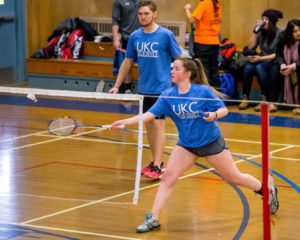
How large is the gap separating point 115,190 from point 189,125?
2.30m

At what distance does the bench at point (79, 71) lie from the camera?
18.6 meters

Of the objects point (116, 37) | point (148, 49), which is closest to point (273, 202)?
point (148, 49)

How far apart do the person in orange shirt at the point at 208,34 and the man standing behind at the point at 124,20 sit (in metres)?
1.35

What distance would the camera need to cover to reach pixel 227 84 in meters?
17.1

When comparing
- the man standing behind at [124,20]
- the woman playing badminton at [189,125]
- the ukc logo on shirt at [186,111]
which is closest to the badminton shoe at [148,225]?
the woman playing badminton at [189,125]

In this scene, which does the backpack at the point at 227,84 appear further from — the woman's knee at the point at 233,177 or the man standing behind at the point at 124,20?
the woman's knee at the point at 233,177

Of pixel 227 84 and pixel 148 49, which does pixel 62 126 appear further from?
pixel 227 84

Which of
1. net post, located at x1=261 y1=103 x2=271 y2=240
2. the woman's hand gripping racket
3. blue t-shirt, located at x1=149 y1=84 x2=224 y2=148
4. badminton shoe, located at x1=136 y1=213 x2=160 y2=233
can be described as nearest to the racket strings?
the woman's hand gripping racket

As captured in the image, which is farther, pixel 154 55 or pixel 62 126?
pixel 154 55

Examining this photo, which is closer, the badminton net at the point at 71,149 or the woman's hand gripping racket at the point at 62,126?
the badminton net at the point at 71,149

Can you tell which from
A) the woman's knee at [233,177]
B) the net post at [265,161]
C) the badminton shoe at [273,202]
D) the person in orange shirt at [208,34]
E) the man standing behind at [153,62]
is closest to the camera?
the net post at [265,161]

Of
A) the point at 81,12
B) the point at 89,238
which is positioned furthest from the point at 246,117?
the point at 89,238

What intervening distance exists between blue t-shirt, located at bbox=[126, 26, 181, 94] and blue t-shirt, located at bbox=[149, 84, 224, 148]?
87.4 inches

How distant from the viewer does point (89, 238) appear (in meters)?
8.65
